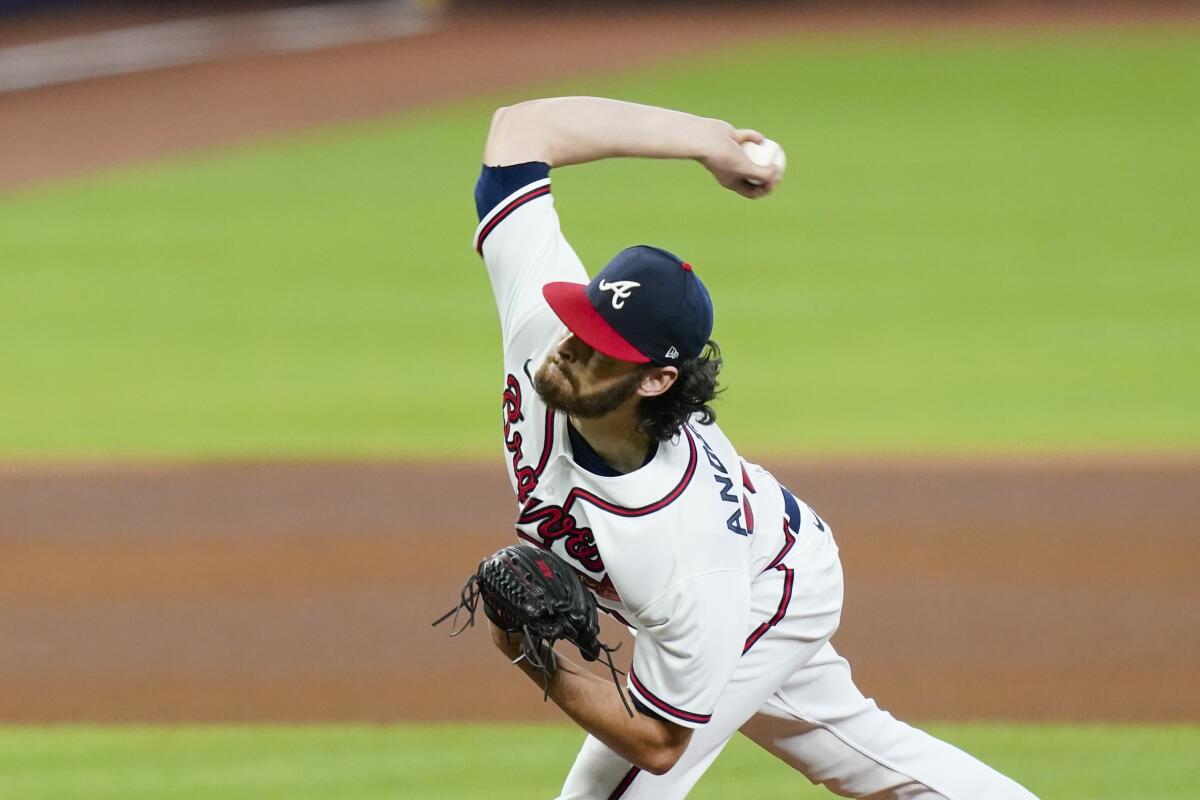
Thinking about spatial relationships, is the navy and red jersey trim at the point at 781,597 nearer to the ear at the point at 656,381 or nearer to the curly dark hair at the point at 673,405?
the curly dark hair at the point at 673,405

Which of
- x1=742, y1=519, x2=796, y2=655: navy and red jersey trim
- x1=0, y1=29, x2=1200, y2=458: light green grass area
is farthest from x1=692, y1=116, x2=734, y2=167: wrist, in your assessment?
x1=0, y1=29, x2=1200, y2=458: light green grass area

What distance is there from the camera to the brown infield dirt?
20.6 feet

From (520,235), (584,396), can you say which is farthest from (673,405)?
(520,235)

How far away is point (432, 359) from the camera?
37.4 ft

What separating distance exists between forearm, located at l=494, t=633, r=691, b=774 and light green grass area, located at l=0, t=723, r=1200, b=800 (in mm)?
1683

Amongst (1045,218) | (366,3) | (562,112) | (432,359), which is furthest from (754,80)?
(562,112)

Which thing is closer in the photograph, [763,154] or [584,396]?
[584,396]

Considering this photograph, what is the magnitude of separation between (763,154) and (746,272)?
372 inches

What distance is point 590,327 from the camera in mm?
3553

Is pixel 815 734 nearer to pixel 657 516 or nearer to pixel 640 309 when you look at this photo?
pixel 657 516

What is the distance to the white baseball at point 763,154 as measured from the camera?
3980mm

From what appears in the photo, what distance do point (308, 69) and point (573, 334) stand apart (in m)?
17.6

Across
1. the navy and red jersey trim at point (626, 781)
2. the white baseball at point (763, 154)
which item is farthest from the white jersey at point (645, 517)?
the white baseball at point (763, 154)

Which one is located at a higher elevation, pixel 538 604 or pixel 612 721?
pixel 538 604
